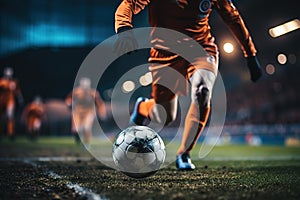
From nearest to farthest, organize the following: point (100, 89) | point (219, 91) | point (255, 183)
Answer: point (255, 183), point (219, 91), point (100, 89)

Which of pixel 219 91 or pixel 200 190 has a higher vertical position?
pixel 219 91

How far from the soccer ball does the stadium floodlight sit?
46.2ft

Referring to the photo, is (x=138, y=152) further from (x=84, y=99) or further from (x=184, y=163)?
(x=84, y=99)

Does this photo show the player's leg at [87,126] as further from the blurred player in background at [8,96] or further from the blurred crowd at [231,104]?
the blurred player in background at [8,96]

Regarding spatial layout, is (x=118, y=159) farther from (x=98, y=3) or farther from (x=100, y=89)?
(x=100, y=89)

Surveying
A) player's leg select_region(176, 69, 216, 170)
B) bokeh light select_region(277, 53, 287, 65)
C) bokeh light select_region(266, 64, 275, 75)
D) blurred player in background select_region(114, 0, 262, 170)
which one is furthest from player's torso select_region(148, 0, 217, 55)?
bokeh light select_region(266, 64, 275, 75)

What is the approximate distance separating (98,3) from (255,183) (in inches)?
1151

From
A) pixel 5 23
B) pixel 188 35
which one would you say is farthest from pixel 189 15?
pixel 5 23

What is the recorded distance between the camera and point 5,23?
32.2 meters

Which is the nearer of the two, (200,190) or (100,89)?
(200,190)

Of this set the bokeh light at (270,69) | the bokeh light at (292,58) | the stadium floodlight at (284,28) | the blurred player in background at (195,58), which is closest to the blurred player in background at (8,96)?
the stadium floodlight at (284,28)

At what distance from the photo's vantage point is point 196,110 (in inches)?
189

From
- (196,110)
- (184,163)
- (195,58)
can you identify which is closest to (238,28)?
(195,58)

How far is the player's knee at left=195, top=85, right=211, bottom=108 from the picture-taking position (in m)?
4.55
